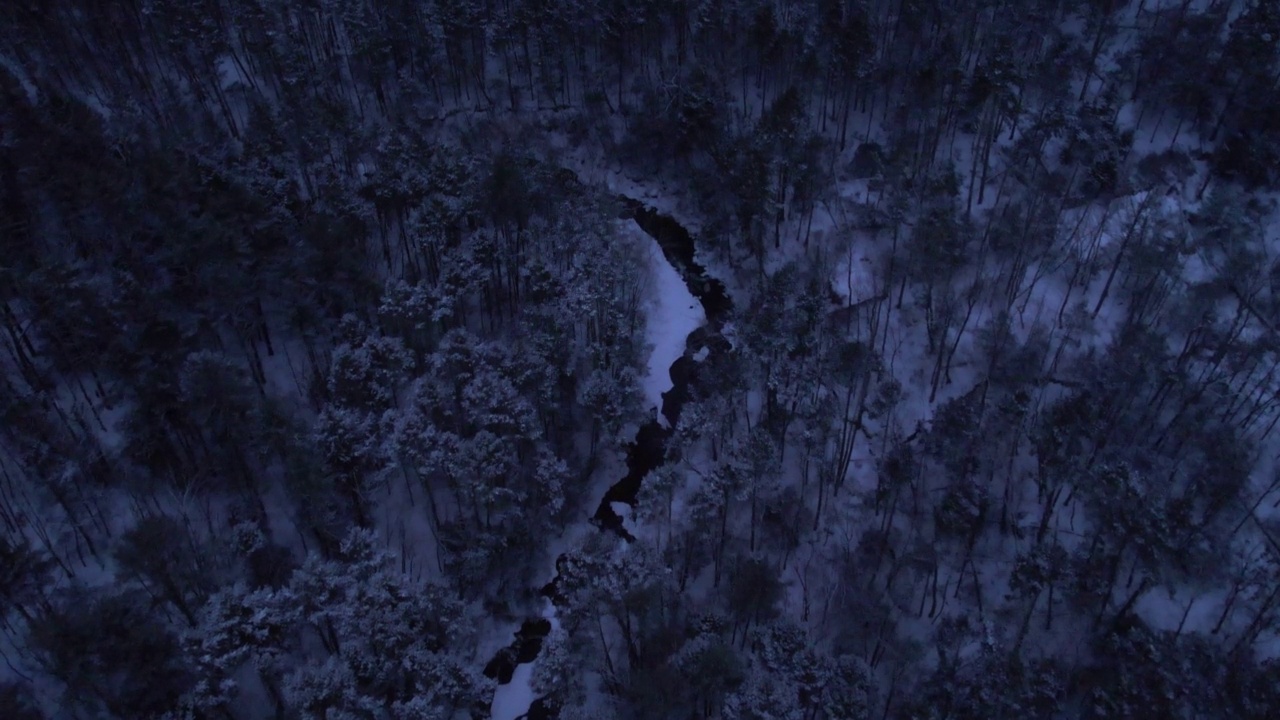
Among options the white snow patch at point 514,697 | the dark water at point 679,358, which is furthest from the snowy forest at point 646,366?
the dark water at point 679,358

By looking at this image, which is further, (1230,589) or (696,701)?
(1230,589)

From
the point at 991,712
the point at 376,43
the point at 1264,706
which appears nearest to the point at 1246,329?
the point at 1264,706

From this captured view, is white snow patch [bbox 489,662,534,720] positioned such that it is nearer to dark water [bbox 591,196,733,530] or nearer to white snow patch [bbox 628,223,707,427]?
dark water [bbox 591,196,733,530]

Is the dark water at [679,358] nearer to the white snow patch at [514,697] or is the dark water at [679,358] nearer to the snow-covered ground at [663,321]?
the snow-covered ground at [663,321]

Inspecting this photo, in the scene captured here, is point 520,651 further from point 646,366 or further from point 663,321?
point 663,321

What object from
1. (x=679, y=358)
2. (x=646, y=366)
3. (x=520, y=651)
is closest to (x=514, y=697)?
(x=520, y=651)

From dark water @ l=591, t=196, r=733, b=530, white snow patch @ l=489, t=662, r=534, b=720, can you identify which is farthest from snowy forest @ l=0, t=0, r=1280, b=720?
dark water @ l=591, t=196, r=733, b=530

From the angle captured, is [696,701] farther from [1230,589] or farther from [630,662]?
[1230,589]
